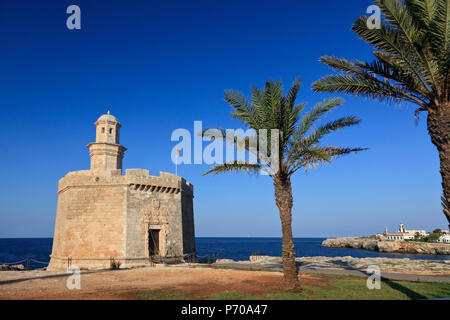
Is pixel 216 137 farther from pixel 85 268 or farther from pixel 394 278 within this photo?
pixel 85 268

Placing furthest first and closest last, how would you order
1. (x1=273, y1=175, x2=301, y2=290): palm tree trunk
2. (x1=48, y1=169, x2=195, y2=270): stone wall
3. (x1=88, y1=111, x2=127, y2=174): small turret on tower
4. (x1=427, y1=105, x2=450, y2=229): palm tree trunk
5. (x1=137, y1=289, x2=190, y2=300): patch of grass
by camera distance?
(x1=88, y1=111, x2=127, y2=174): small turret on tower → (x1=48, y1=169, x2=195, y2=270): stone wall → (x1=273, y1=175, x2=301, y2=290): palm tree trunk → (x1=137, y1=289, x2=190, y2=300): patch of grass → (x1=427, y1=105, x2=450, y2=229): palm tree trunk

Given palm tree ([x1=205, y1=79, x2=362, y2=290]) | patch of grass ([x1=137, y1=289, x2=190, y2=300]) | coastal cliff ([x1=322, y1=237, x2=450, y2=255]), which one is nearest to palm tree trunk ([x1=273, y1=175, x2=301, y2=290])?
palm tree ([x1=205, y1=79, x2=362, y2=290])

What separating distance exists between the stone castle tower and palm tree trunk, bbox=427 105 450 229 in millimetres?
19776

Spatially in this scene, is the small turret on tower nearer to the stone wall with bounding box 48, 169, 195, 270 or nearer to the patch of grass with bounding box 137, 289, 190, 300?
the stone wall with bounding box 48, 169, 195, 270

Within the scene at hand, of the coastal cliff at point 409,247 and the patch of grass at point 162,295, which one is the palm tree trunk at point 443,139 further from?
the coastal cliff at point 409,247

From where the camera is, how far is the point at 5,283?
13.8m

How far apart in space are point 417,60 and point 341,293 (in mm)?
7735

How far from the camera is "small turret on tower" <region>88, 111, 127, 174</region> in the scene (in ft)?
82.1

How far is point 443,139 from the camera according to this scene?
7.21 meters

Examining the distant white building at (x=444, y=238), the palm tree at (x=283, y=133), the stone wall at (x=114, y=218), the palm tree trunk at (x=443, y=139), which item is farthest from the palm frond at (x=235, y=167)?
the distant white building at (x=444, y=238)

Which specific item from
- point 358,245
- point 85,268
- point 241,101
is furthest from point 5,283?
point 358,245

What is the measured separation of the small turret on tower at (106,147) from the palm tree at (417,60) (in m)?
20.9

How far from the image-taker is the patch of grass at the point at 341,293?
9961 mm

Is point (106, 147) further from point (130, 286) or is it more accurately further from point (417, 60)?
point (417, 60)
